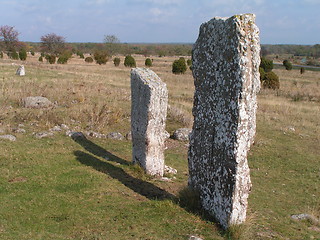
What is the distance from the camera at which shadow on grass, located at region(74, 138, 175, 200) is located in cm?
885

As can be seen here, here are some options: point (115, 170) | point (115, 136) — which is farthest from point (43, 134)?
point (115, 170)

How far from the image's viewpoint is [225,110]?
6.77 metres

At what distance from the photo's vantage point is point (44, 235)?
6367mm

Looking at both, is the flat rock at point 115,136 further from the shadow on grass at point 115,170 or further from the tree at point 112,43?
the tree at point 112,43

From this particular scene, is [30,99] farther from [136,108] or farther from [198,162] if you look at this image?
[198,162]

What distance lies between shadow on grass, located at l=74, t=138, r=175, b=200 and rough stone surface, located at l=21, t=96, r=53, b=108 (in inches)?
234

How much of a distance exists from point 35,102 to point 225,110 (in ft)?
46.5

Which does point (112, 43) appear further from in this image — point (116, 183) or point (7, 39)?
point (116, 183)

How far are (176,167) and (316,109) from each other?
16.2 meters

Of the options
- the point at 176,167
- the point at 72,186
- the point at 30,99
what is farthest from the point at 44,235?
the point at 30,99

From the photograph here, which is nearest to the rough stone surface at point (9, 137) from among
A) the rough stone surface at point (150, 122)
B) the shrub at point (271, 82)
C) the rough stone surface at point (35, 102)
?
the rough stone surface at point (150, 122)

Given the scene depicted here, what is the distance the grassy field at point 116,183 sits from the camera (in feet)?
22.7

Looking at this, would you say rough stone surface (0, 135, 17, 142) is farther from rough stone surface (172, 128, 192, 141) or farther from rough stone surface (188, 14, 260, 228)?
rough stone surface (188, 14, 260, 228)

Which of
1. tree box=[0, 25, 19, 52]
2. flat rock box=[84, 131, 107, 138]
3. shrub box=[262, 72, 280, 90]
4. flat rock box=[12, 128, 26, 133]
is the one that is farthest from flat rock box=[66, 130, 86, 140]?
tree box=[0, 25, 19, 52]
